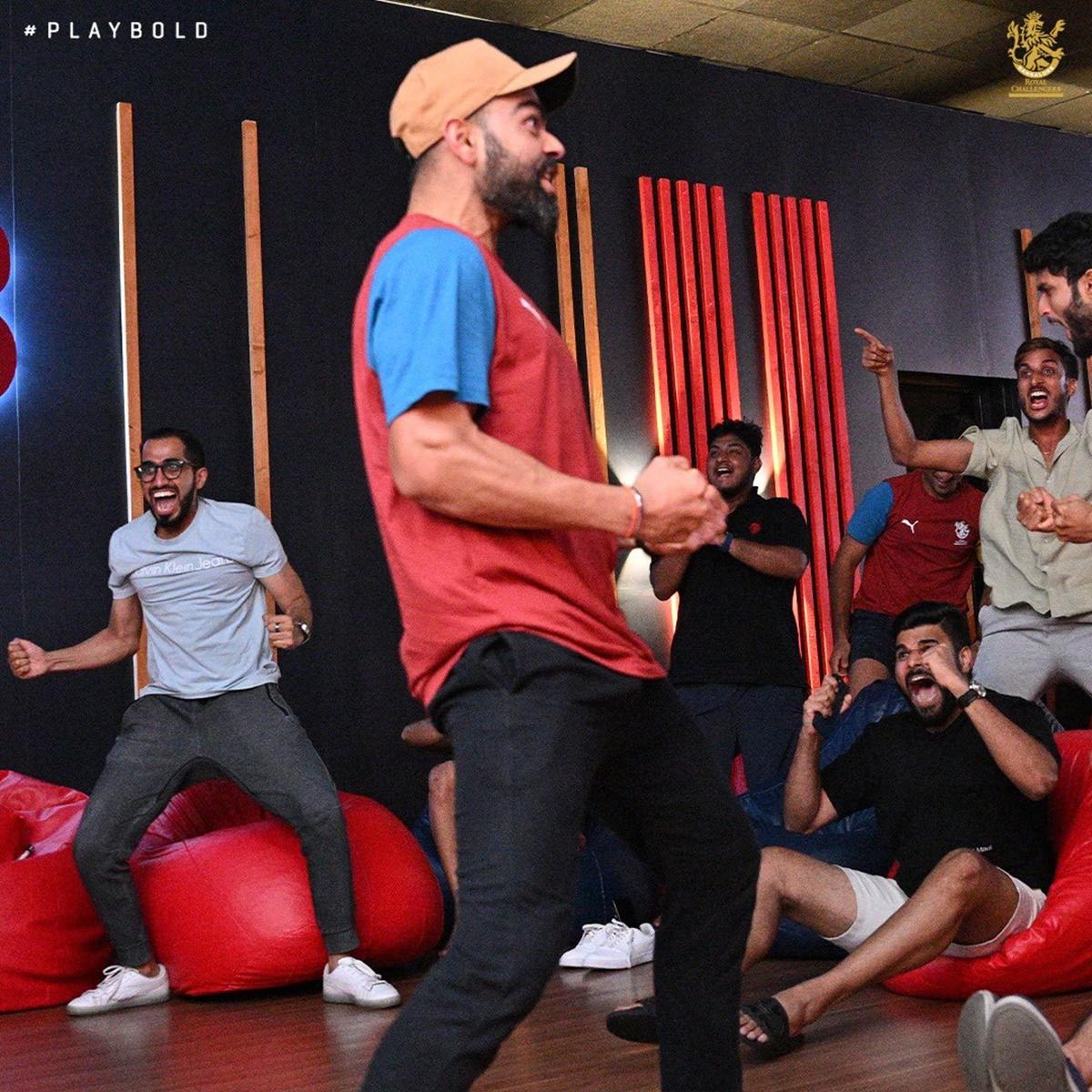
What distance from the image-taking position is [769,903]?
342cm

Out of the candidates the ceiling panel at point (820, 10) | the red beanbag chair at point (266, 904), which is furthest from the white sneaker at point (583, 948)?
the ceiling panel at point (820, 10)

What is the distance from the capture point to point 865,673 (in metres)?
5.38

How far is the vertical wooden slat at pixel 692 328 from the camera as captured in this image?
22.1 ft

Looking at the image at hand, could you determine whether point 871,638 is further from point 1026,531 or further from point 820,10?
point 820,10

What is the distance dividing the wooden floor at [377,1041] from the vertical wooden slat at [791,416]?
266 centimetres

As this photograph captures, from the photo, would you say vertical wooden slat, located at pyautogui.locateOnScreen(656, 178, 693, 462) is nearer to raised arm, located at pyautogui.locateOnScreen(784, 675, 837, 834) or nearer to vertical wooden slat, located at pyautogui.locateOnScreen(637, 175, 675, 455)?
vertical wooden slat, located at pyautogui.locateOnScreen(637, 175, 675, 455)

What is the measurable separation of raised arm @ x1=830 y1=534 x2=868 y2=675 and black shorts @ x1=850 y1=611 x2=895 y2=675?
55 millimetres

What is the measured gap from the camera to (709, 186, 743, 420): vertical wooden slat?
682 centimetres

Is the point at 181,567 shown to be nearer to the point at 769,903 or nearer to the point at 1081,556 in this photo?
the point at 769,903

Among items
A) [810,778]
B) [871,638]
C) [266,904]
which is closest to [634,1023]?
[810,778]

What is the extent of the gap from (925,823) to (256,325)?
3.19 metres

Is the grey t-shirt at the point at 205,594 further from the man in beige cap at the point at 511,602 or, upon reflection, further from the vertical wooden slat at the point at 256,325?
the man in beige cap at the point at 511,602

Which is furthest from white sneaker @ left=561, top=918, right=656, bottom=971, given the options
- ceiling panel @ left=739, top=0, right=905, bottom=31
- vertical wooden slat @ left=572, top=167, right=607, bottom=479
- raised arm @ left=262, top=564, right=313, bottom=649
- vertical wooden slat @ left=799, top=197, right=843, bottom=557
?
ceiling panel @ left=739, top=0, right=905, bottom=31

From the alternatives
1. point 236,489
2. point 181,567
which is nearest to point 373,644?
point 236,489
